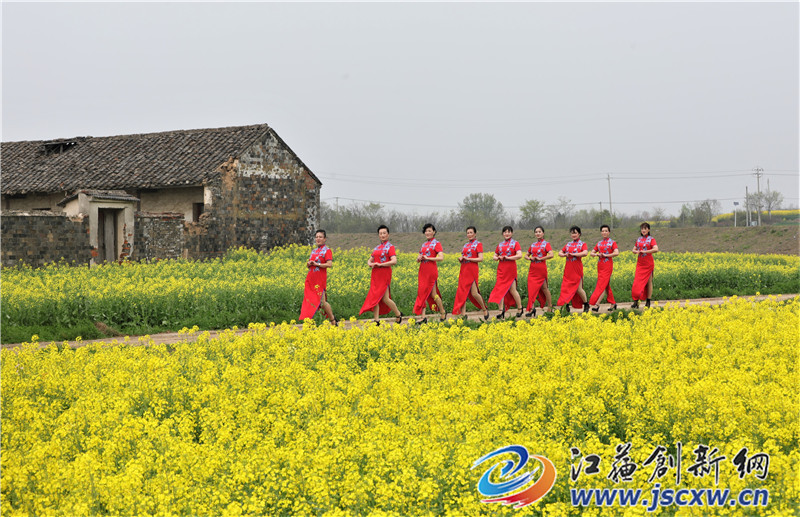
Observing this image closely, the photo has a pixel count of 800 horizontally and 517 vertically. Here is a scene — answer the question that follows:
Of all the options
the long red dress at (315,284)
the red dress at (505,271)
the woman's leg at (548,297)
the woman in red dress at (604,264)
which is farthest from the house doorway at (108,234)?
the woman in red dress at (604,264)

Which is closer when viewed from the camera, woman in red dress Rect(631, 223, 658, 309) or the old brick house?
woman in red dress Rect(631, 223, 658, 309)

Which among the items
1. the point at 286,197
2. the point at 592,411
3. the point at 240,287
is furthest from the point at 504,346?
the point at 286,197

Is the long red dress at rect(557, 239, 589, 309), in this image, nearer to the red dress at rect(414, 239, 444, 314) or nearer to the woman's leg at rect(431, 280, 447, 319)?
the woman's leg at rect(431, 280, 447, 319)

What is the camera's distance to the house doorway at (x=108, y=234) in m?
23.2

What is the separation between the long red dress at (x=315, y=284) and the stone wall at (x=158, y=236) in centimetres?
1278

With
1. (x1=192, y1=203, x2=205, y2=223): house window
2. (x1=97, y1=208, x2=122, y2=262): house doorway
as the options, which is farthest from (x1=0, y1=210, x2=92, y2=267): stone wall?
(x1=192, y1=203, x2=205, y2=223): house window

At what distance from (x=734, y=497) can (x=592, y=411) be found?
1701 mm

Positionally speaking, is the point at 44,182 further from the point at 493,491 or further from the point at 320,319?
the point at 493,491

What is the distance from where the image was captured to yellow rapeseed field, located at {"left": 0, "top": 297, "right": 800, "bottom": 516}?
181 inches

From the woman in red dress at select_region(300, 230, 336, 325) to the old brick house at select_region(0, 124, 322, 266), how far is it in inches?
453

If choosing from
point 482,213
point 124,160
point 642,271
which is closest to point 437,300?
point 642,271

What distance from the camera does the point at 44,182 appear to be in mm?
27203

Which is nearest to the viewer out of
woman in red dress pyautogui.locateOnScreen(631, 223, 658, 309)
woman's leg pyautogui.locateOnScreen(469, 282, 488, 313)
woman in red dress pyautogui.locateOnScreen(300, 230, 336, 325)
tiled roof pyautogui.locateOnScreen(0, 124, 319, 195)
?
woman in red dress pyautogui.locateOnScreen(300, 230, 336, 325)

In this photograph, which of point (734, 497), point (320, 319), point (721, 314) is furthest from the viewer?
point (320, 319)
